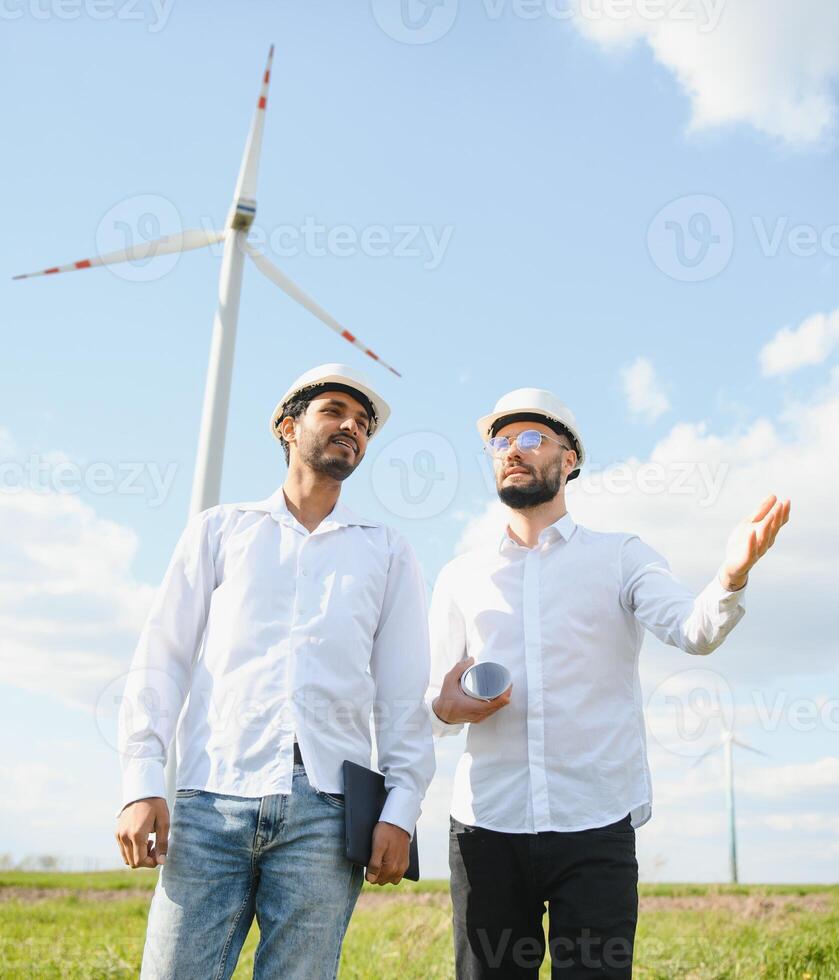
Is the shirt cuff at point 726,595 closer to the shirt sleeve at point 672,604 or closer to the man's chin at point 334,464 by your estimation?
the shirt sleeve at point 672,604

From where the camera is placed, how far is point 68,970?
28.8 ft

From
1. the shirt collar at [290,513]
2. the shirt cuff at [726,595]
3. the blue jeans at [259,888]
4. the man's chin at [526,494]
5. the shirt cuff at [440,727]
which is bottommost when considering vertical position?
the blue jeans at [259,888]

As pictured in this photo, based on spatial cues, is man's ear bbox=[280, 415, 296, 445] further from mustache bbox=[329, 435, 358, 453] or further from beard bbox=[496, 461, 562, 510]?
beard bbox=[496, 461, 562, 510]

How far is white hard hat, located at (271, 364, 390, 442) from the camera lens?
5.34 meters

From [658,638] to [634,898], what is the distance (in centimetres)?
126

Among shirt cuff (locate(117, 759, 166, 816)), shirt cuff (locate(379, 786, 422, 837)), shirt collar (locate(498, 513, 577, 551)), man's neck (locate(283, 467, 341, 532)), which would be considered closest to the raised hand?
shirt collar (locate(498, 513, 577, 551))

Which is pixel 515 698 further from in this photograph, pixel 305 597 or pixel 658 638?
pixel 305 597

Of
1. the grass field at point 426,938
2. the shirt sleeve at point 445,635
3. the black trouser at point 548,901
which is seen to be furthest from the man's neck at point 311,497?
the grass field at point 426,938

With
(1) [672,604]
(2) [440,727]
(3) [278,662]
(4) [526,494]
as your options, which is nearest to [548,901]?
(2) [440,727]

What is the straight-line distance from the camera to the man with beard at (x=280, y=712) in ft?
13.9

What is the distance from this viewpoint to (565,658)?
17.1 ft

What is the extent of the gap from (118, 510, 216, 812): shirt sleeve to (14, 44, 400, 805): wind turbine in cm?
1262

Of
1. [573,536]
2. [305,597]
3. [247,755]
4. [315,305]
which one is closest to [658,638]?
[573,536]

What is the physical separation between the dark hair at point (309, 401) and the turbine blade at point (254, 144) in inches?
682
